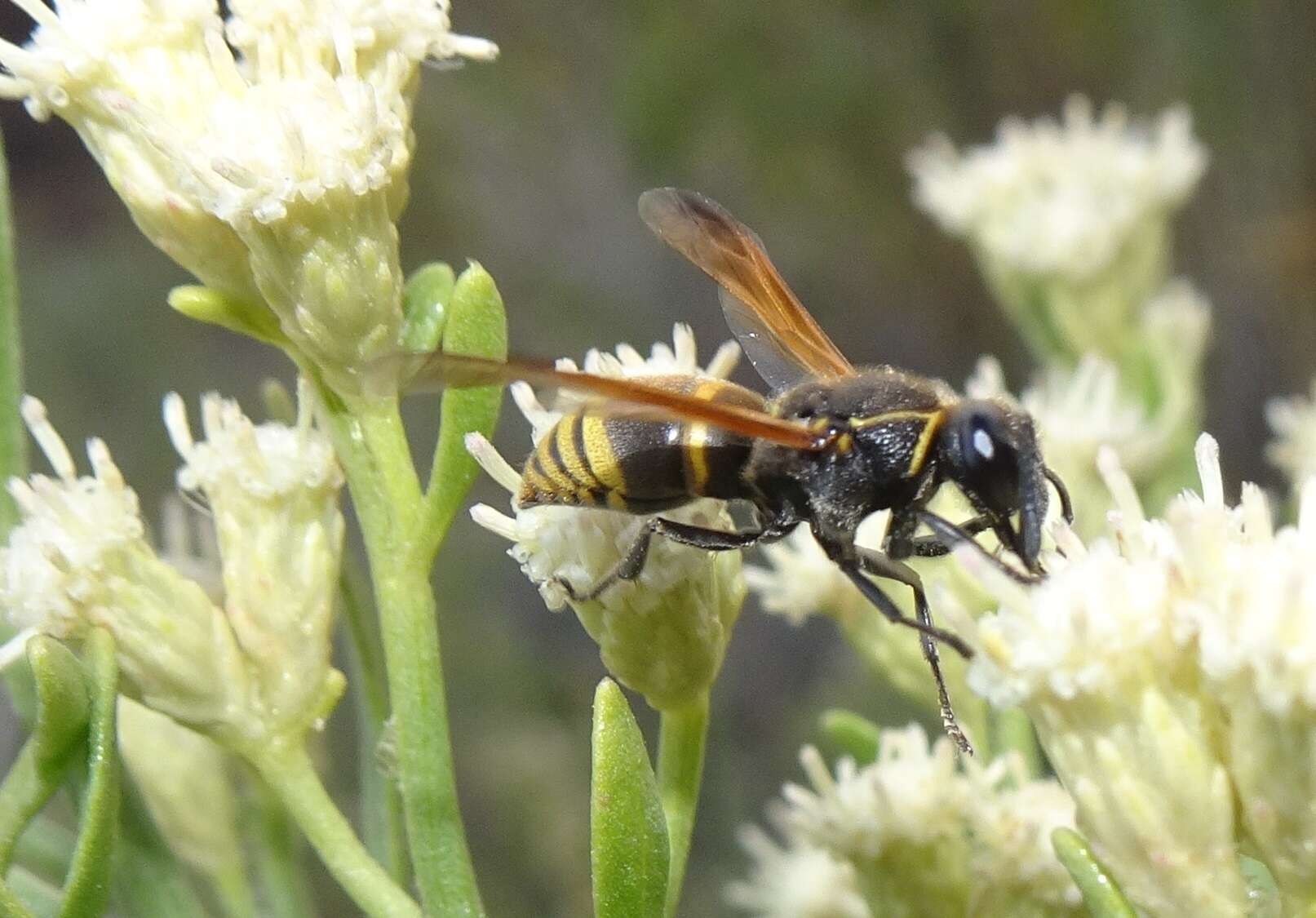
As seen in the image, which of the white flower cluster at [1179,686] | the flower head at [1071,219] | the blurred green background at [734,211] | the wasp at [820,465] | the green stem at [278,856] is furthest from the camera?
the blurred green background at [734,211]

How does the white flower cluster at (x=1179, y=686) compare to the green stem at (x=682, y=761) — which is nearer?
Answer: the white flower cluster at (x=1179, y=686)

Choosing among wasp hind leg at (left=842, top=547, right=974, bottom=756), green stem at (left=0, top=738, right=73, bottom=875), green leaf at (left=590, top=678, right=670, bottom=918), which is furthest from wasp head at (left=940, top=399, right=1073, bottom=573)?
green stem at (left=0, top=738, right=73, bottom=875)

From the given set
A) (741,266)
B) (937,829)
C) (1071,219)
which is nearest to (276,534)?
(741,266)

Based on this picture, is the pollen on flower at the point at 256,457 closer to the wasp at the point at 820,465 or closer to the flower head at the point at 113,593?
the flower head at the point at 113,593

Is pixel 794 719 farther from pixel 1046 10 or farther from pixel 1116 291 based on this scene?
pixel 1046 10

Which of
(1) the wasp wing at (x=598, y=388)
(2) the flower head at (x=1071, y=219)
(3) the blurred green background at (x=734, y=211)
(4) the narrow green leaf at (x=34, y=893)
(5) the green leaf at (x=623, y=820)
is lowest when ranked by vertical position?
(4) the narrow green leaf at (x=34, y=893)

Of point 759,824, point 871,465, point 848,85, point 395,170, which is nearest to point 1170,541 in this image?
point 871,465

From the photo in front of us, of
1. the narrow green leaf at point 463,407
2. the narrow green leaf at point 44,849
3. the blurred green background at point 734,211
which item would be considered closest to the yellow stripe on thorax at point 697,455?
the narrow green leaf at point 463,407
